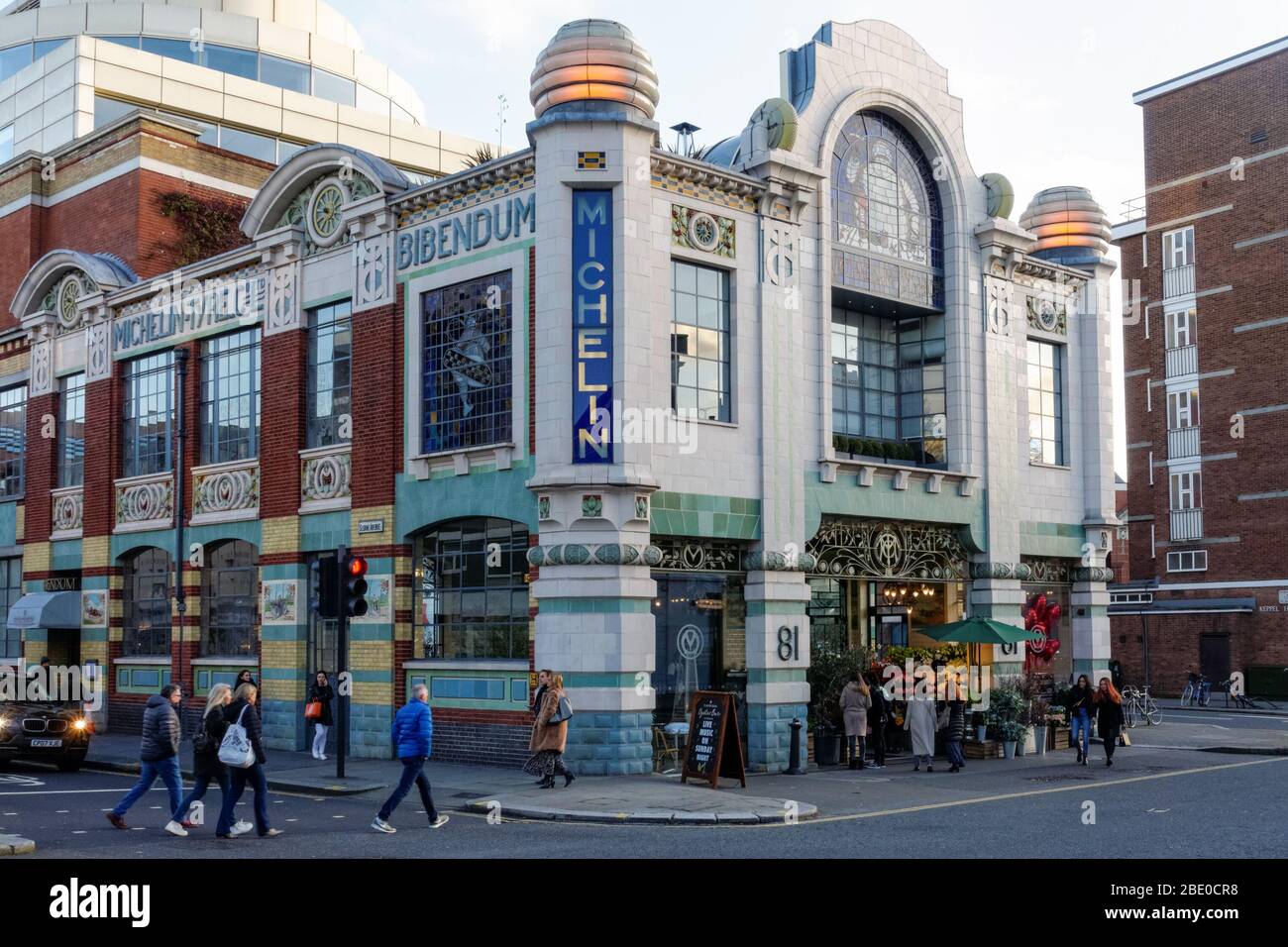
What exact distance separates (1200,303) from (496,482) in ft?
112

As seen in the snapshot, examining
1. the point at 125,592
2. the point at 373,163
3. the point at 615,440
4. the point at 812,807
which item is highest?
the point at 373,163

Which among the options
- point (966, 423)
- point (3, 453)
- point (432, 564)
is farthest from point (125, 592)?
point (966, 423)

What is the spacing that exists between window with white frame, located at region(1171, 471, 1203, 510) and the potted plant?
85.1 feet

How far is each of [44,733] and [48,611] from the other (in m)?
9.65

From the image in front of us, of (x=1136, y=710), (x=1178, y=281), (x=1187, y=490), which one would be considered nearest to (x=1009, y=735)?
(x=1136, y=710)

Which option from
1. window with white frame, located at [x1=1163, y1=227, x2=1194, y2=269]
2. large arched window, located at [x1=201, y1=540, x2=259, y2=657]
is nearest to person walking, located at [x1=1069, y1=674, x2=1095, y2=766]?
large arched window, located at [x1=201, y1=540, x2=259, y2=657]

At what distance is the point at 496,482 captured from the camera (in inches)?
867

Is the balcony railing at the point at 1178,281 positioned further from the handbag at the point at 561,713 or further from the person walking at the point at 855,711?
the handbag at the point at 561,713

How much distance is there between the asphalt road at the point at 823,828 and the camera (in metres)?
13.3

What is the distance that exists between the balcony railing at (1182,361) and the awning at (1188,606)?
25.8ft

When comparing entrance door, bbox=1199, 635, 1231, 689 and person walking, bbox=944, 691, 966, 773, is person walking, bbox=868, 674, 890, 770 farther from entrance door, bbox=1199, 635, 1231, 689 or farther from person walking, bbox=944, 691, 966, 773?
entrance door, bbox=1199, 635, 1231, 689

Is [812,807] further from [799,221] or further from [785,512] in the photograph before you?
[799,221]

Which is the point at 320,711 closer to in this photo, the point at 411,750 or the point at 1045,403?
the point at 411,750

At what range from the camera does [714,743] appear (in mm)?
19109
